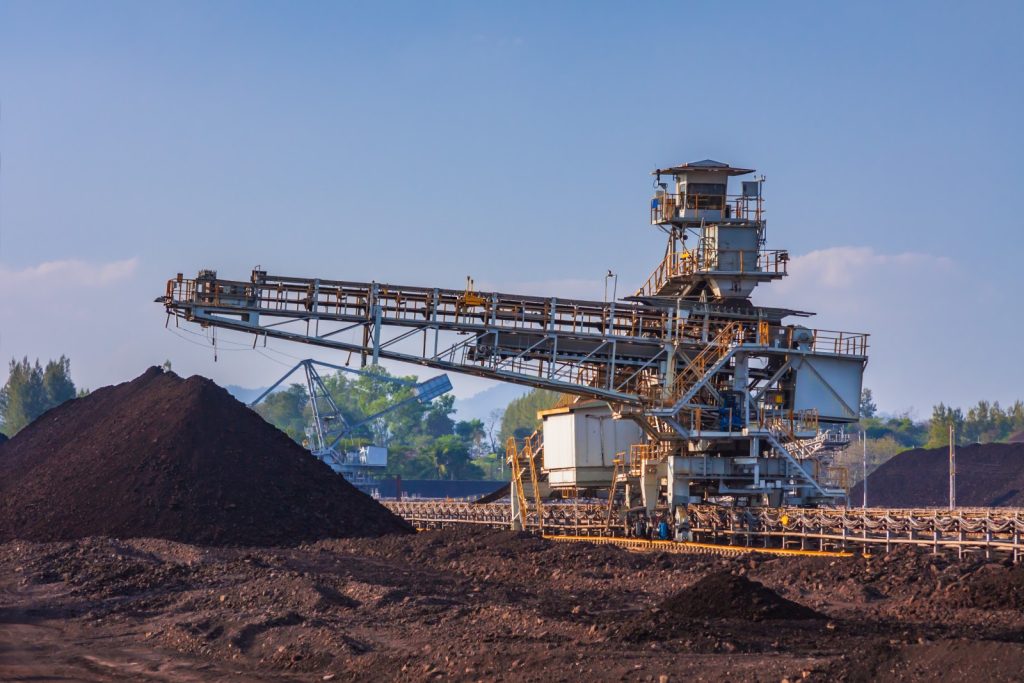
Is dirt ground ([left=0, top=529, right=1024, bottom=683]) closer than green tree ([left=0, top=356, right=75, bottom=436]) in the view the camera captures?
Yes

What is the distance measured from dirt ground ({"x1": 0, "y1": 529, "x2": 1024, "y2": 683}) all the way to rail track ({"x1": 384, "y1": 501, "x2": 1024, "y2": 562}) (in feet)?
9.11

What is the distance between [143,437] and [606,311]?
59.1 ft

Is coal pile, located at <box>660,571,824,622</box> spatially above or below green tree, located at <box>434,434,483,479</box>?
below

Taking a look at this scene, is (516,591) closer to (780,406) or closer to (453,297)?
(453,297)

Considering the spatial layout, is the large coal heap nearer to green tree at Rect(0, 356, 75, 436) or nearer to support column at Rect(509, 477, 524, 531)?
support column at Rect(509, 477, 524, 531)

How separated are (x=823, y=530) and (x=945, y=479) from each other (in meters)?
62.5

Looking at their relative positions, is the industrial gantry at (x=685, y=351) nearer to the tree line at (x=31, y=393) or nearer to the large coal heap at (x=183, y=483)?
the large coal heap at (x=183, y=483)

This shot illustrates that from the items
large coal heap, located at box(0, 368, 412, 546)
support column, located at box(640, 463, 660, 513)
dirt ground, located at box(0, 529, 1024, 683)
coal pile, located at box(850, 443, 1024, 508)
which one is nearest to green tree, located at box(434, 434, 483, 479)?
A: coal pile, located at box(850, 443, 1024, 508)

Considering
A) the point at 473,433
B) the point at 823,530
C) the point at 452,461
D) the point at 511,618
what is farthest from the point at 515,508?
the point at 473,433

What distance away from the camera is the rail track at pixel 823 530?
31.0m

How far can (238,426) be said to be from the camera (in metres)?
49.1

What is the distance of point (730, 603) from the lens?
21969 millimetres

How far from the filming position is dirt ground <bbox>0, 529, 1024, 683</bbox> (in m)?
18.3

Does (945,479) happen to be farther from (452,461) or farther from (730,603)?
(730,603)
